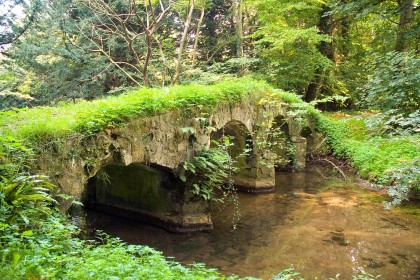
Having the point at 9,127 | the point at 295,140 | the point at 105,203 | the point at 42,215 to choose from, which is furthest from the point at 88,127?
the point at 295,140

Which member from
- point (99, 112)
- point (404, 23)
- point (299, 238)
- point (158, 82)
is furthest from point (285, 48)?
point (99, 112)

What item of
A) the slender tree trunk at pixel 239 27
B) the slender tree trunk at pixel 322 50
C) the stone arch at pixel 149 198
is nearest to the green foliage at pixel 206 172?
the stone arch at pixel 149 198

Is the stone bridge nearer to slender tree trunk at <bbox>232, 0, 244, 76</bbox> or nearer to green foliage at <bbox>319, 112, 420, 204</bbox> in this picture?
green foliage at <bbox>319, 112, 420, 204</bbox>

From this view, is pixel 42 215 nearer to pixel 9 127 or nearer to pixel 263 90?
pixel 9 127

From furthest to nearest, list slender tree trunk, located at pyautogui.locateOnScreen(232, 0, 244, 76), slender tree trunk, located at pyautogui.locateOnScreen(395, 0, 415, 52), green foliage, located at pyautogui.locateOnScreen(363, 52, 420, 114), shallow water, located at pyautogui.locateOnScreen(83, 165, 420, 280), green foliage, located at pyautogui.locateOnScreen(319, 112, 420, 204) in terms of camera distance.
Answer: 1. slender tree trunk, located at pyautogui.locateOnScreen(232, 0, 244, 76)
2. slender tree trunk, located at pyautogui.locateOnScreen(395, 0, 415, 52)
3. green foliage, located at pyautogui.locateOnScreen(319, 112, 420, 204)
4. green foliage, located at pyautogui.locateOnScreen(363, 52, 420, 114)
5. shallow water, located at pyautogui.locateOnScreen(83, 165, 420, 280)

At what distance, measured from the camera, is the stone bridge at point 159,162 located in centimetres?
567

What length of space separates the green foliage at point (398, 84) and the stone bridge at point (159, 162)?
11.6ft

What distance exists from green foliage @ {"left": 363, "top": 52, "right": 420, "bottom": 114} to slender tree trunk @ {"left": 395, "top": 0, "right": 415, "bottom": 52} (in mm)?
1191

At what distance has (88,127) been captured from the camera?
5664 millimetres

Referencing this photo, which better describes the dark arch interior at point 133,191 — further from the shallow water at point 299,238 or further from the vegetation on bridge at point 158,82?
the vegetation on bridge at point 158,82

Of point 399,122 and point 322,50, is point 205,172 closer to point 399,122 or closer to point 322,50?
point 399,122

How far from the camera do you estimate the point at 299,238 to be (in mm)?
8141

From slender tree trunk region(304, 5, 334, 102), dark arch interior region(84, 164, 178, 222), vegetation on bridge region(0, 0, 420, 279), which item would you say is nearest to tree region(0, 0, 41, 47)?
vegetation on bridge region(0, 0, 420, 279)

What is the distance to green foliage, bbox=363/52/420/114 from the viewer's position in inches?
437
